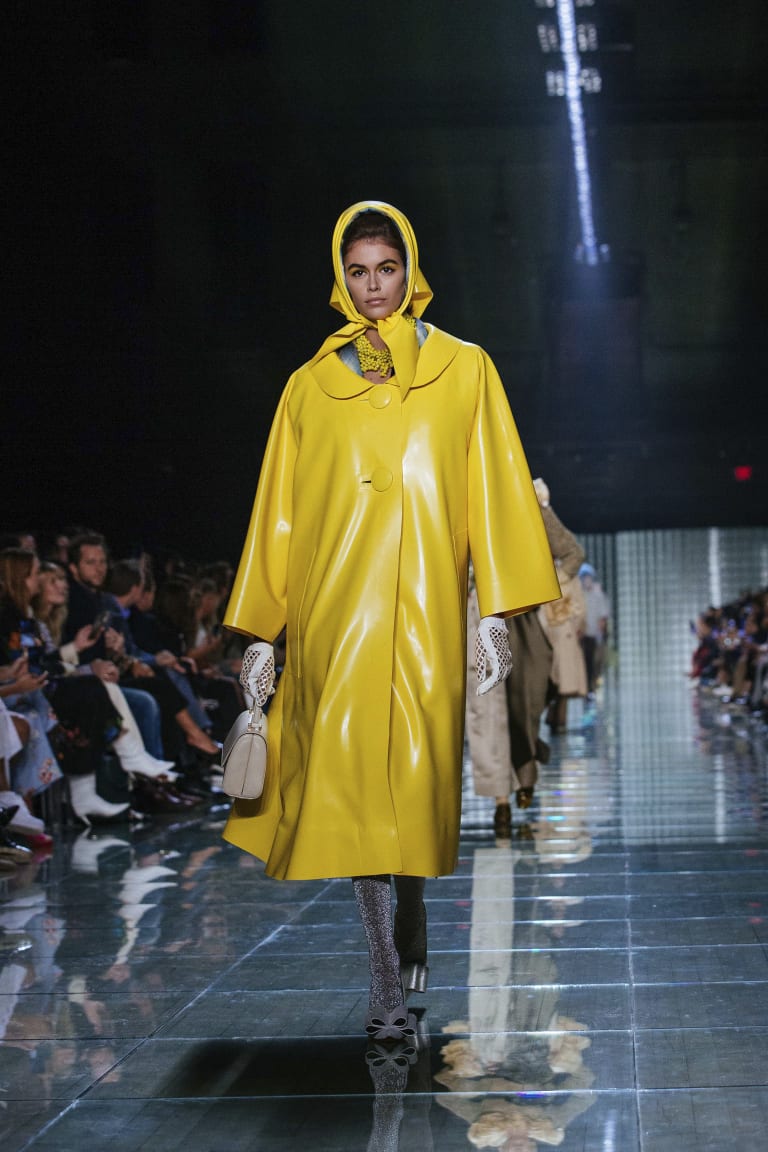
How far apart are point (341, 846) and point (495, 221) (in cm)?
877

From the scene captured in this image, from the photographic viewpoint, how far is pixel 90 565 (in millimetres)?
6688

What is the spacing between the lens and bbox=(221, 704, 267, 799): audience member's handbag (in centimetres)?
264

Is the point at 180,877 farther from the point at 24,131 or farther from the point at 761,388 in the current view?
the point at 761,388

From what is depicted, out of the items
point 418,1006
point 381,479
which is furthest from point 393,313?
point 418,1006

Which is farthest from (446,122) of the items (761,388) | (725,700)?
(761,388)

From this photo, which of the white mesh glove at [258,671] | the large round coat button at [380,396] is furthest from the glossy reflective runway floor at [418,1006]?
the large round coat button at [380,396]

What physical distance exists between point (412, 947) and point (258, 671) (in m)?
0.59

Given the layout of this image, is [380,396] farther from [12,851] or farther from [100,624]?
[100,624]

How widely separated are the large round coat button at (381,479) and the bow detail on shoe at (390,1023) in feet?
2.77

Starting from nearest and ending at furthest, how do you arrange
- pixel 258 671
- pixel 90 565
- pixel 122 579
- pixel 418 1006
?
1. pixel 258 671
2. pixel 418 1006
3. pixel 90 565
4. pixel 122 579

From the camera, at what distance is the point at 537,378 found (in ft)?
48.3

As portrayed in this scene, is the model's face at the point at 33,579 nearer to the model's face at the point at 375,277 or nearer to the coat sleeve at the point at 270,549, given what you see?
the coat sleeve at the point at 270,549

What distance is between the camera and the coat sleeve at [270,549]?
9.23 ft

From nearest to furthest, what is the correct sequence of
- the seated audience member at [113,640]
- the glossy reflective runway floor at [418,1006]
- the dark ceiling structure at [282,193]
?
the glossy reflective runway floor at [418,1006]
the seated audience member at [113,640]
the dark ceiling structure at [282,193]
